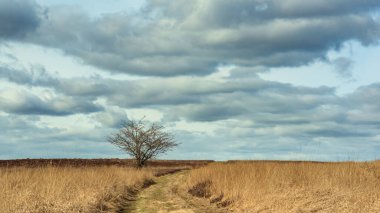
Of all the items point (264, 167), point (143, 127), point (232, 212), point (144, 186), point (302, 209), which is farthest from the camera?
point (143, 127)

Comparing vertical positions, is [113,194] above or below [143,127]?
below

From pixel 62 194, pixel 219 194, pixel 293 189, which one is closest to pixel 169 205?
pixel 219 194

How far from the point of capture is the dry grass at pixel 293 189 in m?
13.1

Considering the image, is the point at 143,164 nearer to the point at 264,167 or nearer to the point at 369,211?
the point at 264,167

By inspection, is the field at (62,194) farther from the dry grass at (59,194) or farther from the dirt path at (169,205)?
the dirt path at (169,205)

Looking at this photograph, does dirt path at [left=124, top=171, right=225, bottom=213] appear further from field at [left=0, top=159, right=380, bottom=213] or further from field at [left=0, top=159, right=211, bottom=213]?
field at [left=0, top=159, right=211, bottom=213]

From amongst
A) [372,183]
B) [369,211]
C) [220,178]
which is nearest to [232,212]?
[369,211]

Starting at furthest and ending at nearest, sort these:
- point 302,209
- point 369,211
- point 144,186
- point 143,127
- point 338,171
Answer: point 143,127 → point 144,186 → point 338,171 → point 302,209 → point 369,211

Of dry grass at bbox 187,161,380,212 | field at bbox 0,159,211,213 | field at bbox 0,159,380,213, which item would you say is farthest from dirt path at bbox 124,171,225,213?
dry grass at bbox 187,161,380,212

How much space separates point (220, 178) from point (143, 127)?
84.6 feet

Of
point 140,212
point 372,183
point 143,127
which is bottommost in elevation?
point 140,212

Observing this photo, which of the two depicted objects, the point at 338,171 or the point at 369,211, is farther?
the point at 338,171

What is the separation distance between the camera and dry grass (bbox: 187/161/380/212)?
1309 centimetres

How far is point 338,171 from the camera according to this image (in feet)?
69.4
